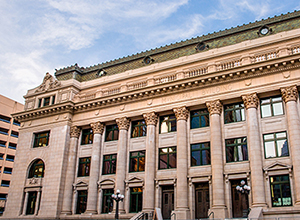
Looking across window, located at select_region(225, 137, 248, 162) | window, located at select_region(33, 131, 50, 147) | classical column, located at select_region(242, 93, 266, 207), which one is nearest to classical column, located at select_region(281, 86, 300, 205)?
classical column, located at select_region(242, 93, 266, 207)

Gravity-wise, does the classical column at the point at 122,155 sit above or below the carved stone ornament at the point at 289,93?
below

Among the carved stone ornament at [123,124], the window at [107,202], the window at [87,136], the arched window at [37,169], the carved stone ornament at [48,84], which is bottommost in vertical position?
the window at [107,202]

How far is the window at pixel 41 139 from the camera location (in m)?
38.5

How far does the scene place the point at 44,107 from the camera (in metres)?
38.7

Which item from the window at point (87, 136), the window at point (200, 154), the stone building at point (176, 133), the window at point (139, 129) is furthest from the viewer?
the window at point (87, 136)

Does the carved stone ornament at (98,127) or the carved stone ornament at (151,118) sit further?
the carved stone ornament at (98,127)

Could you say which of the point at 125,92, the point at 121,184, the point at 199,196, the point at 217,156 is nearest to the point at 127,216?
the point at 121,184

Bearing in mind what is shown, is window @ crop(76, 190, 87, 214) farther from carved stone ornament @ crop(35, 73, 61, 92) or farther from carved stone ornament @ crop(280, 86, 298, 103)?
carved stone ornament @ crop(280, 86, 298, 103)

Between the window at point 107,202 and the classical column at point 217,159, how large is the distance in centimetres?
1058

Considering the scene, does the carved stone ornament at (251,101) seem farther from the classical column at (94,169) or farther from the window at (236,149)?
the classical column at (94,169)

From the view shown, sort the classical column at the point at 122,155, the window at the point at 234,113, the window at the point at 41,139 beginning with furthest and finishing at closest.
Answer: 1. the window at the point at 41,139
2. the classical column at the point at 122,155
3. the window at the point at 234,113

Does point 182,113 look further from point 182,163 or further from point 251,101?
point 251,101

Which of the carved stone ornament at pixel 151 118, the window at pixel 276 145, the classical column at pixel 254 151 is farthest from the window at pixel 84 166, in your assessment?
the window at pixel 276 145

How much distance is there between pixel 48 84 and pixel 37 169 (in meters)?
10.6
